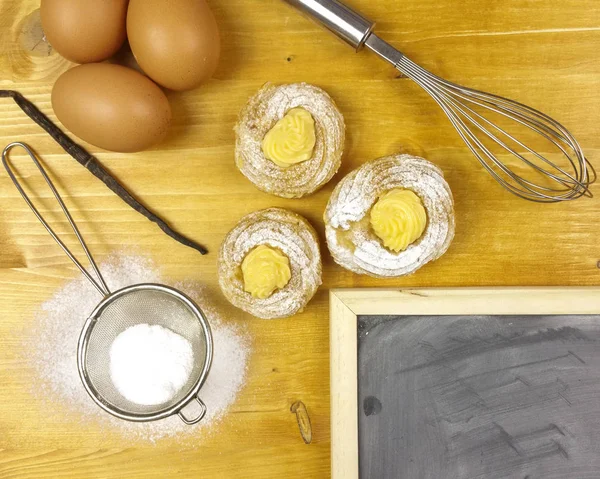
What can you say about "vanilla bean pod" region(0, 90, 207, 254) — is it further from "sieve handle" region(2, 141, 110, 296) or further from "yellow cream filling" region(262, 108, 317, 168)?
"yellow cream filling" region(262, 108, 317, 168)

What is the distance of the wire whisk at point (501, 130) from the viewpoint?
951 millimetres

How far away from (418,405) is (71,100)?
29.3 inches

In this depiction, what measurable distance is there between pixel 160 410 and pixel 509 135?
0.78 metres

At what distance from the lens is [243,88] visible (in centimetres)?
102

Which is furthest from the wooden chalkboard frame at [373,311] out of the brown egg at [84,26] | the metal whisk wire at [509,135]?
the brown egg at [84,26]

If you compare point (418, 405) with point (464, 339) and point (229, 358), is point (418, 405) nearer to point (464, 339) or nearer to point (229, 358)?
point (464, 339)

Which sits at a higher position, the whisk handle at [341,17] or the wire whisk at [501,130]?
the whisk handle at [341,17]

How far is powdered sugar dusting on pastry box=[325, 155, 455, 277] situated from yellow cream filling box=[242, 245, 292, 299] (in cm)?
9

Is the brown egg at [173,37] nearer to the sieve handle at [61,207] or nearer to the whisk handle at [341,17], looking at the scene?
the whisk handle at [341,17]

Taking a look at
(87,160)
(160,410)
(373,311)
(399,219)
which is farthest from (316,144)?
(160,410)

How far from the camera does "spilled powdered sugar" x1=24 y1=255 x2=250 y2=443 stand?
103cm

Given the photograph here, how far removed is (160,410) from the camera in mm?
964

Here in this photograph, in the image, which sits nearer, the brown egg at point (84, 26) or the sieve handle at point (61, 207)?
the brown egg at point (84, 26)

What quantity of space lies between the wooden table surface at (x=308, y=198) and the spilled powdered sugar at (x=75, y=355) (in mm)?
21
